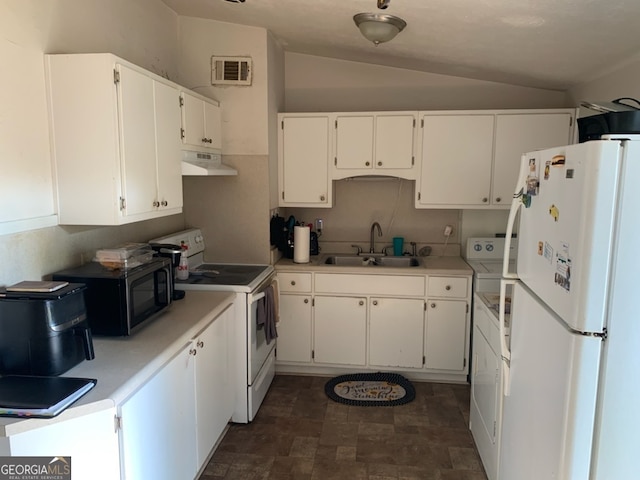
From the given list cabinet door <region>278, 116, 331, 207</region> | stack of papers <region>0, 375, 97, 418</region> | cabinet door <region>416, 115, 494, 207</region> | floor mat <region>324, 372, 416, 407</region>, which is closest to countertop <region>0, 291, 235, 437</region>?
stack of papers <region>0, 375, 97, 418</region>

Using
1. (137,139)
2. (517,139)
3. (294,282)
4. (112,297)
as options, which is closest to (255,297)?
(294,282)

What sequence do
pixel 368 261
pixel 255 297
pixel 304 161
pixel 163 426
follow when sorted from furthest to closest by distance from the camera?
1. pixel 368 261
2. pixel 304 161
3. pixel 255 297
4. pixel 163 426

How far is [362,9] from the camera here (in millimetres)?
2508

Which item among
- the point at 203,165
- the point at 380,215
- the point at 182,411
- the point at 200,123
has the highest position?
the point at 200,123

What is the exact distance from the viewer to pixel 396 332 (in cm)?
363

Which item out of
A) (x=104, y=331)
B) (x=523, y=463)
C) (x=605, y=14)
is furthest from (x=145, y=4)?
(x=523, y=463)

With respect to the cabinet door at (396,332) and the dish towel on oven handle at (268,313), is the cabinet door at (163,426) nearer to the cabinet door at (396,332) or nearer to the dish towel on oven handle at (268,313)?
the dish towel on oven handle at (268,313)

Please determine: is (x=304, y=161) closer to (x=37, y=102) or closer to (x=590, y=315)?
(x=37, y=102)

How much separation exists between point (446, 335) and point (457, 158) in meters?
1.35

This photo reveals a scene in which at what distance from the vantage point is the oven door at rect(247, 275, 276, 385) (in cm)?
295

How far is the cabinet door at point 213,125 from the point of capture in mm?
3186

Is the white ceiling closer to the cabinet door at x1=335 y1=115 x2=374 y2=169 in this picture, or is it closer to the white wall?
the cabinet door at x1=335 y1=115 x2=374 y2=169

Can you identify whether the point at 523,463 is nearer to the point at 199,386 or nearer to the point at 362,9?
the point at 199,386

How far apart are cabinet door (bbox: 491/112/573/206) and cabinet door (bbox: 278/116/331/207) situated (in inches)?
51.3
